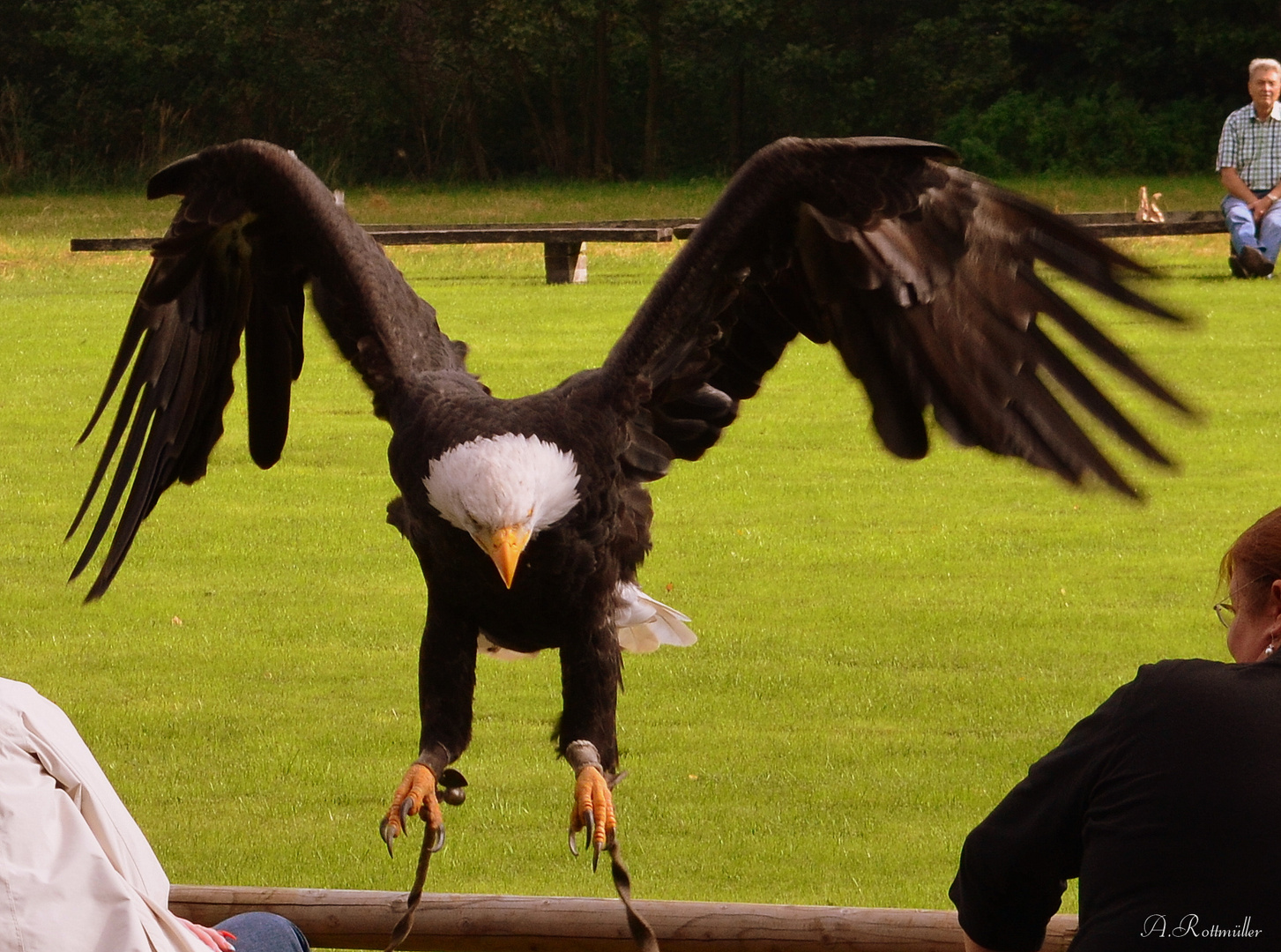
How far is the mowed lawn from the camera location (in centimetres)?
399

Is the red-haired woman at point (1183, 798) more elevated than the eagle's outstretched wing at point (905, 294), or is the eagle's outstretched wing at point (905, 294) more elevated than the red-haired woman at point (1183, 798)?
the eagle's outstretched wing at point (905, 294)

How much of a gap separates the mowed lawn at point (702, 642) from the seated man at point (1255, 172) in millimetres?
3024

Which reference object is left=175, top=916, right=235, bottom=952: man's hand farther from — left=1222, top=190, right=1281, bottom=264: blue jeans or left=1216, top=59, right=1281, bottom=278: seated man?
A: left=1222, top=190, right=1281, bottom=264: blue jeans

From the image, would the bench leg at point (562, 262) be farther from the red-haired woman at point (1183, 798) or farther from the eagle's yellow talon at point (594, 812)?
the red-haired woman at point (1183, 798)

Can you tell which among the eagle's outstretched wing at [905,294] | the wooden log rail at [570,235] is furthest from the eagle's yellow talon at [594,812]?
the wooden log rail at [570,235]

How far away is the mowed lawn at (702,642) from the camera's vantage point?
399 cm

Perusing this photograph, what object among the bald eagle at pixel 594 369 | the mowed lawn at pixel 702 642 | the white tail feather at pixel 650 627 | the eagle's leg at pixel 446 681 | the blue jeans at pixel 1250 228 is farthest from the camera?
the blue jeans at pixel 1250 228

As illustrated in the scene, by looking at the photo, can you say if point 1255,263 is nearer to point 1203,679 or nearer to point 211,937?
point 1203,679

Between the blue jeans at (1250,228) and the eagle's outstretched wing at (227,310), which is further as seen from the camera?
the blue jeans at (1250,228)

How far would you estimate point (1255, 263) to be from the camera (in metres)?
12.8

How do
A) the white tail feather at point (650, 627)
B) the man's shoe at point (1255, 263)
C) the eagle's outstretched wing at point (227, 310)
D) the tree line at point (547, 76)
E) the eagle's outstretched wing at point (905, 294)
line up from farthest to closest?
1. the tree line at point (547, 76)
2. the man's shoe at point (1255, 263)
3. the white tail feather at point (650, 627)
4. the eagle's outstretched wing at point (227, 310)
5. the eagle's outstretched wing at point (905, 294)

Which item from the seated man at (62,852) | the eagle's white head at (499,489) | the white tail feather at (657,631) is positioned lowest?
the white tail feather at (657,631)

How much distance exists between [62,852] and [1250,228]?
12.2 meters

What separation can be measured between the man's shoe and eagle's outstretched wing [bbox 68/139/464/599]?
35.4 feet
